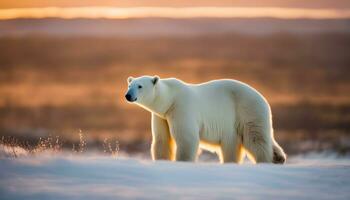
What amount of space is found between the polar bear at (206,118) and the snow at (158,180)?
1946 millimetres

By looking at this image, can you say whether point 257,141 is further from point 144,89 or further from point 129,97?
point 129,97

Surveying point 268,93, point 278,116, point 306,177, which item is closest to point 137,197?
point 306,177

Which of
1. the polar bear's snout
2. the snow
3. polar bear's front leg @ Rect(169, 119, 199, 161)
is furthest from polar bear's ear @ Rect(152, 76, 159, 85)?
the snow

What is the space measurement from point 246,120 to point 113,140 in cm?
1863

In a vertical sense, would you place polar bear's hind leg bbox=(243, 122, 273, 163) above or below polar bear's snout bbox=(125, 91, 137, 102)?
below

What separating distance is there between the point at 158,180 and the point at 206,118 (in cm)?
298

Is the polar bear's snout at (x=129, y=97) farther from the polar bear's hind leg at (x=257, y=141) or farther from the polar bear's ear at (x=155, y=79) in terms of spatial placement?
the polar bear's hind leg at (x=257, y=141)

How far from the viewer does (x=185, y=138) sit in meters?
9.36

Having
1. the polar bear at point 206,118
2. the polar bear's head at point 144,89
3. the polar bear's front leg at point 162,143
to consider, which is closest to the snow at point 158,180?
the polar bear at point 206,118

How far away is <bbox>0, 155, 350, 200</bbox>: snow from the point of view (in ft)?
21.5

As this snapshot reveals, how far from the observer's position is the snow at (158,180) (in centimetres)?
654

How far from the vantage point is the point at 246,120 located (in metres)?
9.98

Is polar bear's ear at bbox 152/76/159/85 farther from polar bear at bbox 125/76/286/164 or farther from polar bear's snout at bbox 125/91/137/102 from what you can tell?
polar bear's snout at bbox 125/91/137/102

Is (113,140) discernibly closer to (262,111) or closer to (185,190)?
(262,111)
